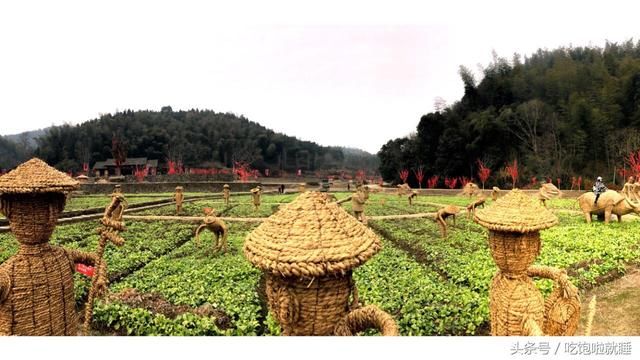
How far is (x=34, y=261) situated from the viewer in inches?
126

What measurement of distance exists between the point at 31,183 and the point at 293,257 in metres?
2.58

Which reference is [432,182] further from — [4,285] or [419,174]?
[4,285]

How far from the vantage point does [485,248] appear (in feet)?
28.9

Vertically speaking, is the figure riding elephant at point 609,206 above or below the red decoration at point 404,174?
below

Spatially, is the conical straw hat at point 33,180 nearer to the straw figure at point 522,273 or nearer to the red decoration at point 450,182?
the straw figure at point 522,273

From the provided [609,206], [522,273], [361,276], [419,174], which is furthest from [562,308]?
[419,174]

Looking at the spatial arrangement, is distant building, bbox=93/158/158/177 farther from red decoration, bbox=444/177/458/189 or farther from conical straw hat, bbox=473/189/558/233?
red decoration, bbox=444/177/458/189

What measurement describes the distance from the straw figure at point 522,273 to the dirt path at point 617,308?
1.93 meters

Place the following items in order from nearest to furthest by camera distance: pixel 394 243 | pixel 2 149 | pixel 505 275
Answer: pixel 505 275
pixel 2 149
pixel 394 243

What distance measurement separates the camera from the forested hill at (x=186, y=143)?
9.39m

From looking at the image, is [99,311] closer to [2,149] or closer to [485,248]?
[2,149]

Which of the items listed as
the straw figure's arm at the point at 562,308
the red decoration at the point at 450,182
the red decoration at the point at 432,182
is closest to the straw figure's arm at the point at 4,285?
the straw figure's arm at the point at 562,308
